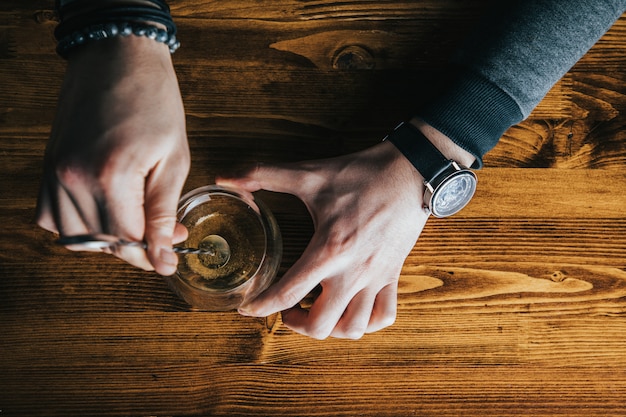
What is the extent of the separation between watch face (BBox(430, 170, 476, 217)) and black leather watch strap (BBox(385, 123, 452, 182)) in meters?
0.02

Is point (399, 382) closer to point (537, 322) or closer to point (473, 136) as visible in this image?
point (537, 322)

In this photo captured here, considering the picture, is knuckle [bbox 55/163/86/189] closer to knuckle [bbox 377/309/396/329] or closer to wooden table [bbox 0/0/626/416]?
wooden table [bbox 0/0/626/416]

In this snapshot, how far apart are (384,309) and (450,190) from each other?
Answer: 21 centimetres

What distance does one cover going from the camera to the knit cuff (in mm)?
689

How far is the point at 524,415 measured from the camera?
810 millimetres

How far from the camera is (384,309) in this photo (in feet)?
2.47

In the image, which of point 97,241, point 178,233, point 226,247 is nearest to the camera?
point 97,241

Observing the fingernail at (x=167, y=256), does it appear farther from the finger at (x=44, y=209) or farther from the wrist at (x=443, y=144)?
the wrist at (x=443, y=144)

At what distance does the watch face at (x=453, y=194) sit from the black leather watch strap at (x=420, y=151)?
0.8 inches

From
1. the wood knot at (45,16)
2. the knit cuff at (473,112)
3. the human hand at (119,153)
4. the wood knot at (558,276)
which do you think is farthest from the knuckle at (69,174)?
the wood knot at (558,276)

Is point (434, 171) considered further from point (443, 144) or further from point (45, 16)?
point (45, 16)

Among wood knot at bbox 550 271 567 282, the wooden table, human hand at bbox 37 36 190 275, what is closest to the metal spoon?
human hand at bbox 37 36 190 275

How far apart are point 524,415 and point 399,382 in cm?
22

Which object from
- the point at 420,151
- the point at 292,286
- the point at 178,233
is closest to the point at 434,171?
the point at 420,151
